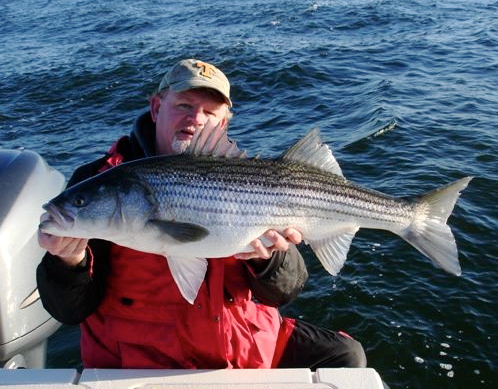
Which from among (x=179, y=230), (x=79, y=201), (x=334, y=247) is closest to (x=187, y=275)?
(x=179, y=230)

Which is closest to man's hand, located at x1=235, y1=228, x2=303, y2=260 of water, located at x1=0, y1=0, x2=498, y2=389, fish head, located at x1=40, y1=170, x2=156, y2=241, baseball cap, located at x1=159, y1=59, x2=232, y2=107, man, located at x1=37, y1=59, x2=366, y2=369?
man, located at x1=37, y1=59, x2=366, y2=369

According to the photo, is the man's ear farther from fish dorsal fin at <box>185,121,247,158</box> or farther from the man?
fish dorsal fin at <box>185,121,247,158</box>

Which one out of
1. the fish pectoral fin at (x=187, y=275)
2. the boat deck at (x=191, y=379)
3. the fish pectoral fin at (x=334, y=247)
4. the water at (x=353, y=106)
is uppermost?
the fish pectoral fin at (x=187, y=275)

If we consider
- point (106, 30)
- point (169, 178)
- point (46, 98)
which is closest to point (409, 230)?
point (169, 178)

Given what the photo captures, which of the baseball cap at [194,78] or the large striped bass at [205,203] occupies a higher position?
the baseball cap at [194,78]

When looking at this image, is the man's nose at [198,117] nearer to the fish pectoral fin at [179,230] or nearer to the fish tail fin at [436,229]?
the fish pectoral fin at [179,230]

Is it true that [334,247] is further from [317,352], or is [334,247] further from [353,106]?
[353,106]

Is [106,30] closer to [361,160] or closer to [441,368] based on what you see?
[361,160]

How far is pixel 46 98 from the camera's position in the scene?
15.3 m

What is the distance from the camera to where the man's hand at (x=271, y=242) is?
3637mm

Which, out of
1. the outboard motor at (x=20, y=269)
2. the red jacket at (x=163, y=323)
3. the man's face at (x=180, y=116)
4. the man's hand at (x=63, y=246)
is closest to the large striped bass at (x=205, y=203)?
the man's hand at (x=63, y=246)

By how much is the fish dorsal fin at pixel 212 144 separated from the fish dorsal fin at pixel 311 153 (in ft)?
1.22

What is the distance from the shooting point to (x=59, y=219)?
336 cm

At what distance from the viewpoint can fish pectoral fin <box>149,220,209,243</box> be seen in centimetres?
338
